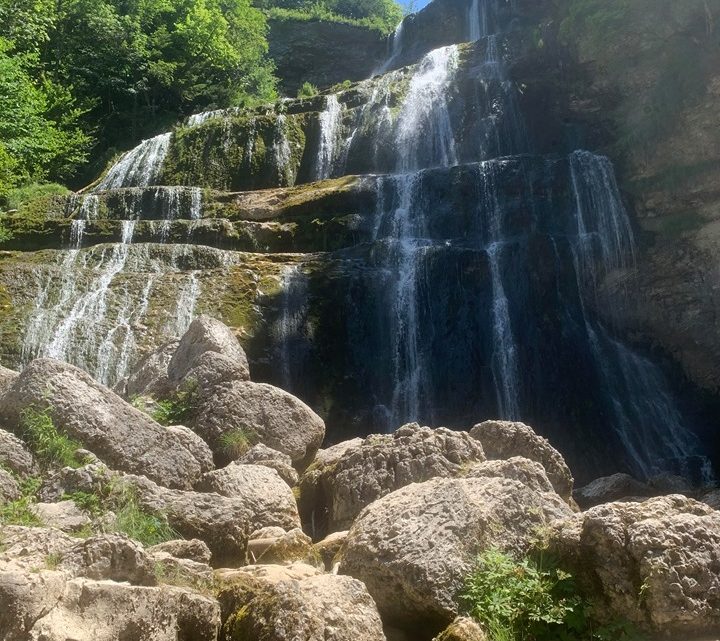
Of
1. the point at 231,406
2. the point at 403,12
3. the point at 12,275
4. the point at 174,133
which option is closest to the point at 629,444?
the point at 231,406

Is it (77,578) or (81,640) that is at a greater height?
(77,578)

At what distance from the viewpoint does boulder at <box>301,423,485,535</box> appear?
684 cm

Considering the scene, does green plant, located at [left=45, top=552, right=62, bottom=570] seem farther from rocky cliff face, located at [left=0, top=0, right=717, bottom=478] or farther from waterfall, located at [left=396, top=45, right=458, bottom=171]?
waterfall, located at [left=396, top=45, right=458, bottom=171]

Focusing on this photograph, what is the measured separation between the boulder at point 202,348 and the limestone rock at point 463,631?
4915 mm

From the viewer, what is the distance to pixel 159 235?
662 inches

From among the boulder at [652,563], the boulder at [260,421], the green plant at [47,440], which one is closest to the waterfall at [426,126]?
the boulder at [260,421]

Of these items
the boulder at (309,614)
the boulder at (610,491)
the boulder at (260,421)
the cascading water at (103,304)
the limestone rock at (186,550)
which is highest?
the cascading water at (103,304)

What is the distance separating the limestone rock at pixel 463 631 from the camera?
436 centimetres

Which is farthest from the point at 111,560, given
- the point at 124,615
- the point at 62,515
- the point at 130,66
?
the point at 130,66

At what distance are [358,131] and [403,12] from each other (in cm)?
2633

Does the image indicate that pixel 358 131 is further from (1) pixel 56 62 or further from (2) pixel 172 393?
(2) pixel 172 393

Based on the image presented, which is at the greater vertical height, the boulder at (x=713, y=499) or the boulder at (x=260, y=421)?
the boulder at (x=260, y=421)

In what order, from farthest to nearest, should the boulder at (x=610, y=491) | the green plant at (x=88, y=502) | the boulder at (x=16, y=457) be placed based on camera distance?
the boulder at (x=610, y=491) → the boulder at (x=16, y=457) → the green plant at (x=88, y=502)

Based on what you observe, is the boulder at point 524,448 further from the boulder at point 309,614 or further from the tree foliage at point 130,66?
the tree foliage at point 130,66
